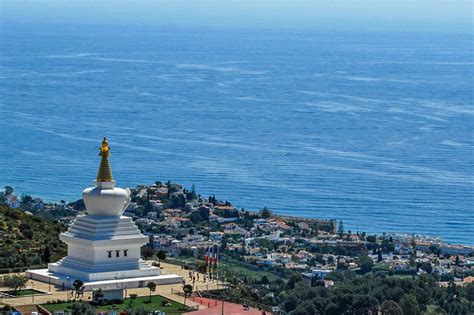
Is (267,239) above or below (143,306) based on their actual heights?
below

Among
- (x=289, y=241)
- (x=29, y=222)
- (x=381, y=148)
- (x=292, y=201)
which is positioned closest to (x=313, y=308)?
(x=29, y=222)

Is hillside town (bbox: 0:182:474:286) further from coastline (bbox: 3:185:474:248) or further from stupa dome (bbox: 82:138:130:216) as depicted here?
stupa dome (bbox: 82:138:130:216)

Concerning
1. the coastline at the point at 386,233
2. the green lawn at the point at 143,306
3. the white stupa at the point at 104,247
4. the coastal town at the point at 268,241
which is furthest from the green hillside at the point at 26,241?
the coastline at the point at 386,233

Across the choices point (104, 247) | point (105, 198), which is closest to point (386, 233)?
point (105, 198)

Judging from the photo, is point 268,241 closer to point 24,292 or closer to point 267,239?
point 267,239

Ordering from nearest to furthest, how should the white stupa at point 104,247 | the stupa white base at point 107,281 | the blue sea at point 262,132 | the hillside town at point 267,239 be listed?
1. the stupa white base at point 107,281
2. the white stupa at point 104,247
3. the hillside town at point 267,239
4. the blue sea at point 262,132

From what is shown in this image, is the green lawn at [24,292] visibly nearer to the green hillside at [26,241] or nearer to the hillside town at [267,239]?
the green hillside at [26,241]

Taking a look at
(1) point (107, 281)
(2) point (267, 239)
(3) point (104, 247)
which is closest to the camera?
(1) point (107, 281)

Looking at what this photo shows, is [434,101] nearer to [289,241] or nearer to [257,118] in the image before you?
[257,118]

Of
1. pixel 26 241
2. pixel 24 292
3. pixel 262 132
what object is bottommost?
pixel 262 132
